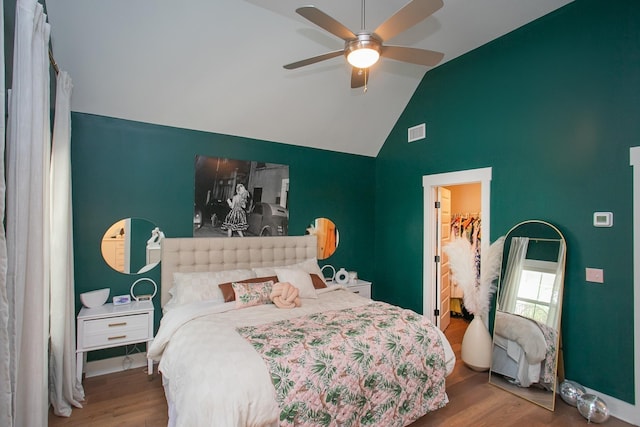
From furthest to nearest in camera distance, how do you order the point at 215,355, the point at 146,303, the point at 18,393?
the point at 146,303
the point at 215,355
the point at 18,393

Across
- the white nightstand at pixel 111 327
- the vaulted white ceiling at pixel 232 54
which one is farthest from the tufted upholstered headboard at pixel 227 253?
the vaulted white ceiling at pixel 232 54

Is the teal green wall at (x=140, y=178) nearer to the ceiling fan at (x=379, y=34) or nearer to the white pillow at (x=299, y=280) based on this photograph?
the white pillow at (x=299, y=280)

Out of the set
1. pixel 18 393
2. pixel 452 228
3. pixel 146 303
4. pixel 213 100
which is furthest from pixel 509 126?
pixel 18 393

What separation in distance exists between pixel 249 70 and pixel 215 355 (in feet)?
9.04

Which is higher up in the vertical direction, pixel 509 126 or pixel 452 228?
pixel 509 126

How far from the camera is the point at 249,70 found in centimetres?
333

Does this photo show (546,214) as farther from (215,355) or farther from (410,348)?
(215,355)

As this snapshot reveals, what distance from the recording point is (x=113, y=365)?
328cm

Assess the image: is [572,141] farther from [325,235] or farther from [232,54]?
[232,54]

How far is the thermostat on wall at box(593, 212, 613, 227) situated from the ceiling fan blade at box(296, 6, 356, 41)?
2.56 m

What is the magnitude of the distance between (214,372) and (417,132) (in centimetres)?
385

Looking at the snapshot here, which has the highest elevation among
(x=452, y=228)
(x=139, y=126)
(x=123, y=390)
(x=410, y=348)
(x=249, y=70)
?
(x=249, y=70)

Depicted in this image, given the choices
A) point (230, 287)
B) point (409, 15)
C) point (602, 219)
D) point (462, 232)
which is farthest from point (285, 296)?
point (462, 232)

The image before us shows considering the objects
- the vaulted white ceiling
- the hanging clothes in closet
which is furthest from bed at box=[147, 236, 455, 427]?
the hanging clothes in closet
